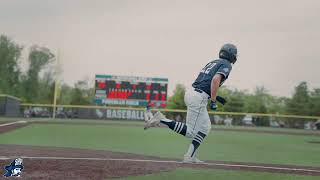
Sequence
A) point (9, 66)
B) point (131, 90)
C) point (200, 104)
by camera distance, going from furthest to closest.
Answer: point (9, 66) → point (131, 90) → point (200, 104)

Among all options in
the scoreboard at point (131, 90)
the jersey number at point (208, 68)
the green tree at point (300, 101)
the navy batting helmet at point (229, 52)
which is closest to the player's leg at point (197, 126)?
the jersey number at point (208, 68)

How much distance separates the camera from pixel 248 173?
764 centimetres

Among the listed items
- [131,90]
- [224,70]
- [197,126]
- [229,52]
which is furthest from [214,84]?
[131,90]

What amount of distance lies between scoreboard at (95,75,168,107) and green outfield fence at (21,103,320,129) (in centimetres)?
300

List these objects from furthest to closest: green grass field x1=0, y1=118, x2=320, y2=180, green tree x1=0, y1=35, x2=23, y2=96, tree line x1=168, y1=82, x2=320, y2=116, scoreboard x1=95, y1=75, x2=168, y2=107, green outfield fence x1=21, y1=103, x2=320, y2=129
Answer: green tree x1=0, y1=35, x2=23, y2=96 → tree line x1=168, y1=82, x2=320, y2=116 → green outfield fence x1=21, y1=103, x2=320, y2=129 → scoreboard x1=95, y1=75, x2=168, y2=107 → green grass field x1=0, y1=118, x2=320, y2=180

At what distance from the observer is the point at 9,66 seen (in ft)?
263

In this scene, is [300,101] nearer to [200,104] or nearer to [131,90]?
[131,90]

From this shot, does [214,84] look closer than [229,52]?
Yes

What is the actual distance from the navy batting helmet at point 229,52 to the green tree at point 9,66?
242ft

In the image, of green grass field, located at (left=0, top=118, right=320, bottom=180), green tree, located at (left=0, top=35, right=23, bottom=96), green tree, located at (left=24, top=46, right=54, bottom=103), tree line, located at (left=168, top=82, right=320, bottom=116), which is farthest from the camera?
green tree, located at (left=24, top=46, right=54, bottom=103)

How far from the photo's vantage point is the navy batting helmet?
870cm

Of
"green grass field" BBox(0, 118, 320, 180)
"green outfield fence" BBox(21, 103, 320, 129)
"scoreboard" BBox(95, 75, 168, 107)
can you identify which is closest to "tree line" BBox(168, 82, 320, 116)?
"green outfield fence" BBox(21, 103, 320, 129)

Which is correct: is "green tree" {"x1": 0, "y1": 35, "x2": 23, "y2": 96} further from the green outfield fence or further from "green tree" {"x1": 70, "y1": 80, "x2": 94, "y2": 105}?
the green outfield fence

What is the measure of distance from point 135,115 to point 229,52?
38.3 metres
